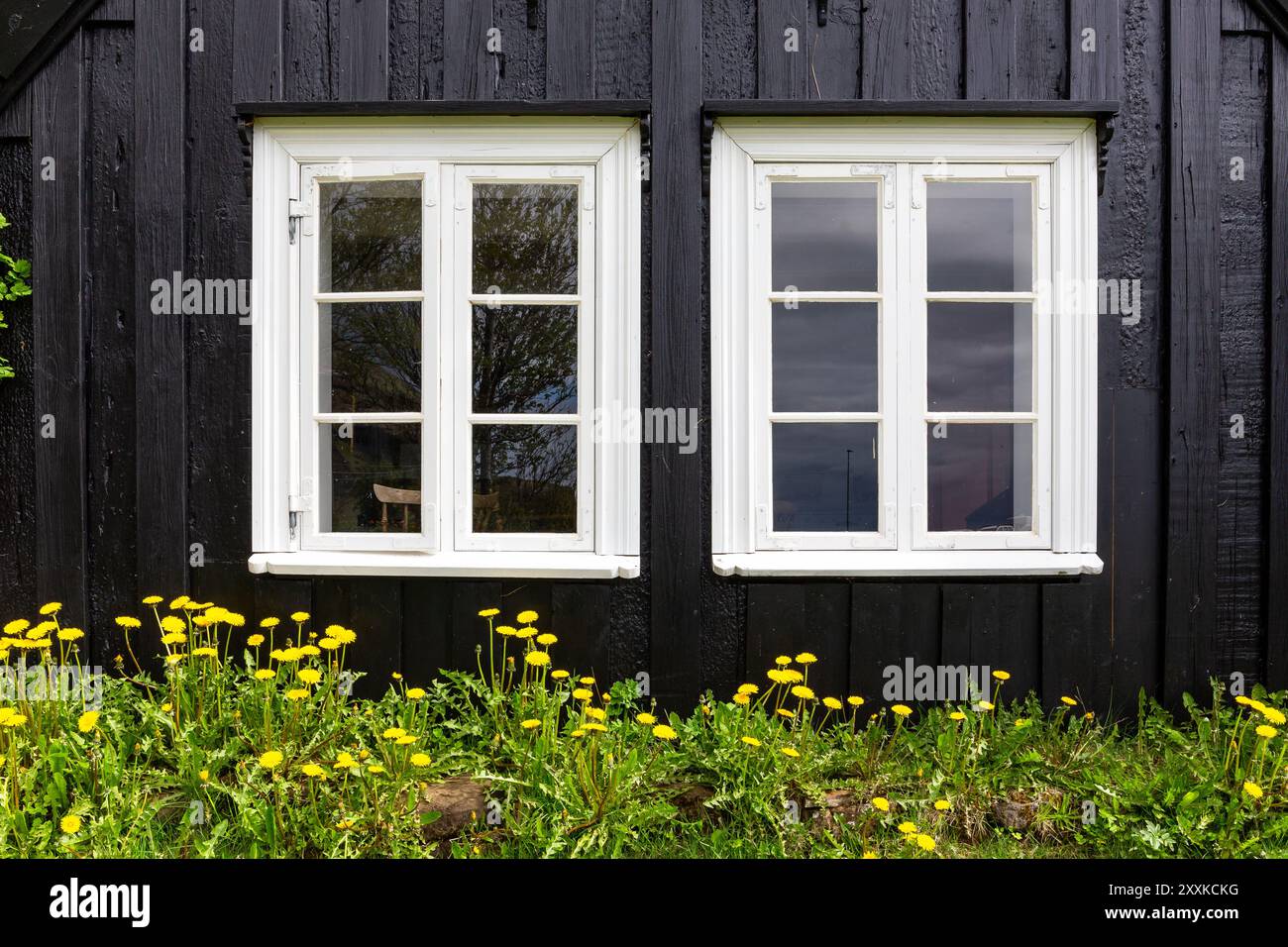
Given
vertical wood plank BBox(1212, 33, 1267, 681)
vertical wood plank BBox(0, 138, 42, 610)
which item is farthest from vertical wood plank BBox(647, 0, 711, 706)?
vertical wood plank BBox(0, 138, 42, 610)

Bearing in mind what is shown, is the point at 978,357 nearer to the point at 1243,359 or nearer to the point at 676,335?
the point at 1243,359

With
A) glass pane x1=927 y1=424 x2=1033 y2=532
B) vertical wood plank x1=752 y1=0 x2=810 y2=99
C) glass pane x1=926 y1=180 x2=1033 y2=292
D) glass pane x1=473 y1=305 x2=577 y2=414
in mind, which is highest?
vertical wood plank x1=752 y1=0 x2=810 y2=99

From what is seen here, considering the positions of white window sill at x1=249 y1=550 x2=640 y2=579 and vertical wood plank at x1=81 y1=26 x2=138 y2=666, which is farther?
vertical wood plank at x1=81 y1=26 x2=138 y2=666

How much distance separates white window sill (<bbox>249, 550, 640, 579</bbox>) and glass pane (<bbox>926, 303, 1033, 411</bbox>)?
1.61 metres

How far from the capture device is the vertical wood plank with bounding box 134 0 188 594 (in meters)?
2.90

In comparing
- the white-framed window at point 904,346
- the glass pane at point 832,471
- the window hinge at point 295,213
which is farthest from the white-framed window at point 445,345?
the glass pane at point 832,471

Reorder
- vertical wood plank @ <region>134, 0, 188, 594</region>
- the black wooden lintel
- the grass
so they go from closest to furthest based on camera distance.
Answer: the grass → the black wooden lintel → vertical wood plank @ <region>134, 0, 188, 594</region>

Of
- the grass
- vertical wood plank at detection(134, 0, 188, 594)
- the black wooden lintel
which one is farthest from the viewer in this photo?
vertical wood plank at detection(134, 0, 188, 594)

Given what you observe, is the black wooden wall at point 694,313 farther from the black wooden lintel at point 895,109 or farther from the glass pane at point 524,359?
the glass pane at point 524,359

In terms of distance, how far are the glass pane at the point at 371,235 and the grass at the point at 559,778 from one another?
1503mm

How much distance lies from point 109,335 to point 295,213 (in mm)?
1005

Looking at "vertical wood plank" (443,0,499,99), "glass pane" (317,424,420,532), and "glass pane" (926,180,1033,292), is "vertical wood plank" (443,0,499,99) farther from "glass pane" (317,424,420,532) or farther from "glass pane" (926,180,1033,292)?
"glass pane" (926,180,1033,292)

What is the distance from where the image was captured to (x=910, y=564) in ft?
9.34

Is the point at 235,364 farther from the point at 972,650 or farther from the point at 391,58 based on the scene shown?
the point at 972,650
